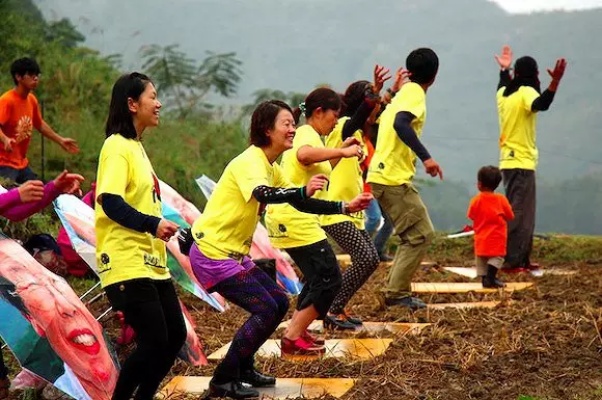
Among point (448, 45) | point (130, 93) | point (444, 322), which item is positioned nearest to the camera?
point (130, 93)

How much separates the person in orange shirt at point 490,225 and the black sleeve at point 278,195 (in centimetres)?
508

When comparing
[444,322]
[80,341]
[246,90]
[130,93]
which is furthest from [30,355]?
[246,90]

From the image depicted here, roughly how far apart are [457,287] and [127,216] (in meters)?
5.93

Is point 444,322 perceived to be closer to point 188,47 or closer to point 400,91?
point 400,91

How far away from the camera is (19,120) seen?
34.2 ft

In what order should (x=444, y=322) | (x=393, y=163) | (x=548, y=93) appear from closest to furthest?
(x=444, y=322), (x=393, y=163), (x=548, y=93)

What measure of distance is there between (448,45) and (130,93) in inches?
710

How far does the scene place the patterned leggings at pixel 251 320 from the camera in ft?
19.9

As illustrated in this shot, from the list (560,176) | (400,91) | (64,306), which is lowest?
(560,176)

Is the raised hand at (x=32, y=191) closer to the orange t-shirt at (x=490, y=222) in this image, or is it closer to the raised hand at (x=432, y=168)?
the raised hand at (x=432, y=168)

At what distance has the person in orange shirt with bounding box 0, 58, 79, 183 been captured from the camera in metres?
10.2

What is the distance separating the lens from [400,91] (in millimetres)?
9031

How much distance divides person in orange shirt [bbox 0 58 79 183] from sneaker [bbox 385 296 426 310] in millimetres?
3398

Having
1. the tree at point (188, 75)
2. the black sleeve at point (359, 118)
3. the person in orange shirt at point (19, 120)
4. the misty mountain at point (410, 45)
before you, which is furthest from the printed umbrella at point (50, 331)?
the misty mountain at point (410, 45)
